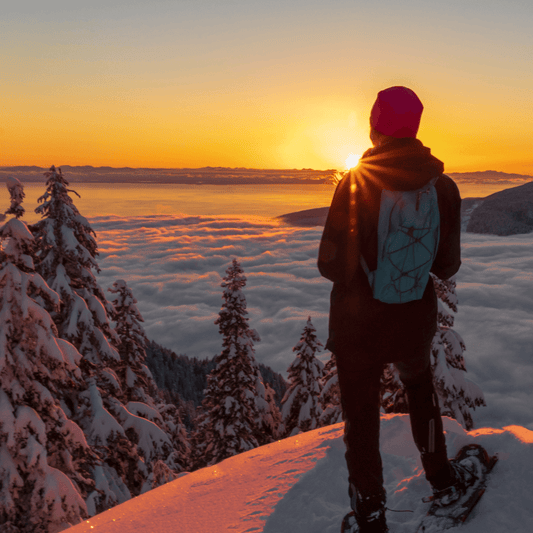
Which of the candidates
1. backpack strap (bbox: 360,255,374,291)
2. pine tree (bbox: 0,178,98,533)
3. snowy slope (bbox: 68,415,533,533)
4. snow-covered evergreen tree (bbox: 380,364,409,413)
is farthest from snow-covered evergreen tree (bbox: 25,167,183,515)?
backpack strap (bbox: 360,255,374,291)

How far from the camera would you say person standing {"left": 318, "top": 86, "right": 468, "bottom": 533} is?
2.45 meters

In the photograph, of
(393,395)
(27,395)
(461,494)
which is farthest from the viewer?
(393,395)

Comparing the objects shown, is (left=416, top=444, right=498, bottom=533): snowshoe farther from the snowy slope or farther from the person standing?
the person standing

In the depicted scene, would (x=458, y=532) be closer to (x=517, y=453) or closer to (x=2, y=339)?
(x=517, y=453)

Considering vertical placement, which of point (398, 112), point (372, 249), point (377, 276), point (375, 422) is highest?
point (398, 112)

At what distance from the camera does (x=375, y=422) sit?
9.16 feet

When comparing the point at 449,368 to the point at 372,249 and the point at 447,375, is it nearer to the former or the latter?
the point at 447,375

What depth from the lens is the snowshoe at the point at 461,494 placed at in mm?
2836

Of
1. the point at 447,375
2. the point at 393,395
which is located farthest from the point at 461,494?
the point at 447,375

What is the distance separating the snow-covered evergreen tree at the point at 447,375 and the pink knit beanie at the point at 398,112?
11.0 metres

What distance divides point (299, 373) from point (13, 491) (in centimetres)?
1551

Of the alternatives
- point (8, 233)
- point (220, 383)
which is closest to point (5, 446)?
point (8, 233)

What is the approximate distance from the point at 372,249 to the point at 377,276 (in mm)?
173

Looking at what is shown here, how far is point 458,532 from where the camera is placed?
8.96 ft
